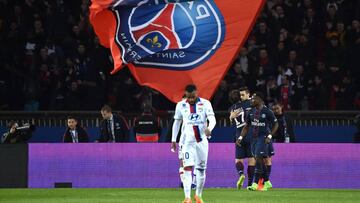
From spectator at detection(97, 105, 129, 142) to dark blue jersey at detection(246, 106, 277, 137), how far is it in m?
3.94

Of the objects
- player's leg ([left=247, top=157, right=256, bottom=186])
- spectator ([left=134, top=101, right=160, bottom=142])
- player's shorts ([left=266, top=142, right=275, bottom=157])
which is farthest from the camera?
spectator ([left=134, top=101, right=160, bottom=142])

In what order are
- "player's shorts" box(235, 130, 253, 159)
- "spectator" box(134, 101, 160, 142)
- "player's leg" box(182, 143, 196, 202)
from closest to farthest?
"player's leg" box(182, 143, 196, 202) → "player's shorts" box(235, 130, 253, 159) → "spectator" box(134, 101, 160, 142)

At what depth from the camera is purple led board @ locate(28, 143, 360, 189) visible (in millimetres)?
23734

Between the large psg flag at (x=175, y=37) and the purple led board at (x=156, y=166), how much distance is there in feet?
8.78

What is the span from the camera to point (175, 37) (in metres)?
21.8

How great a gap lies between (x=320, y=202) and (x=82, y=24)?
11198 millimetres

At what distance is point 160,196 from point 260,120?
121 inches

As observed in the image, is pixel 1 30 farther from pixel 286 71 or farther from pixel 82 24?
pixel 286 71

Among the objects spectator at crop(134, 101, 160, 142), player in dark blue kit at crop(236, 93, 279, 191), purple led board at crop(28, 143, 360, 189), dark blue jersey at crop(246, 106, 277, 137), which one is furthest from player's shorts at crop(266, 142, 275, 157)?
spectator at crop(134, 101, 160, 142)

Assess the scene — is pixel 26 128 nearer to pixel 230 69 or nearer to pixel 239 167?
pixel 239 167

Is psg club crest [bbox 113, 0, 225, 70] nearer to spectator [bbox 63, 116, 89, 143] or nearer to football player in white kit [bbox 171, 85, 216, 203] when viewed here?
spectator [bbox 63, 116, 89, 143]

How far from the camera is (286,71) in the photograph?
26156 mm

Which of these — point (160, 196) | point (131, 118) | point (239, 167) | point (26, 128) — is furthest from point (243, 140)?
point (26, 128)

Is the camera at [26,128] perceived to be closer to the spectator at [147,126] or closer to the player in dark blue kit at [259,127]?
the spectator at [147,126]
